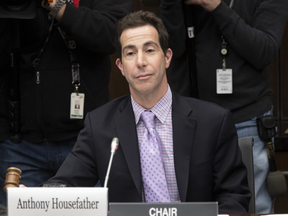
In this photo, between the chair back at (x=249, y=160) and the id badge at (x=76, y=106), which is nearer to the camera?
the chair back at (x=249, y=160)

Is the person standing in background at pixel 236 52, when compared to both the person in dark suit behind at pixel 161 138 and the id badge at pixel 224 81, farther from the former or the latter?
the person in dark suit behind at pixel 161 138

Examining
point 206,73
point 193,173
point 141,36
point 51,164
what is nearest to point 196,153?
point 193,173

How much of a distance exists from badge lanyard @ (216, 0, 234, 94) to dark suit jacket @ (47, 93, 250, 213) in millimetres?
440

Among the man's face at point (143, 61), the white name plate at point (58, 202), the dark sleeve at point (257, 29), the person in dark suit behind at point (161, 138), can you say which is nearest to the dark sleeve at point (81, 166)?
the person in dark suit behind at point (161, 138)

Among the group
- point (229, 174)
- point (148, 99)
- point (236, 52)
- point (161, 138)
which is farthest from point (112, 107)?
point (236, 52)

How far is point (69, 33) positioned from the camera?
1.88 meters

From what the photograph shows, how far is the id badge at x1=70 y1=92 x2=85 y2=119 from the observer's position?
196 centimetres

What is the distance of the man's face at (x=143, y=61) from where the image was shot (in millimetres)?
1608

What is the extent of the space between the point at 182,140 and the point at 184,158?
72mm

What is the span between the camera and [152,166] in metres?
1.56

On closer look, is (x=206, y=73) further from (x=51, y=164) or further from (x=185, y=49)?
(x=51, y=164)

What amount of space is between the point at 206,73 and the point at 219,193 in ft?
2.46

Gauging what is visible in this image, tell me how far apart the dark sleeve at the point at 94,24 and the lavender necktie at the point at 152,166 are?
0.48 metres

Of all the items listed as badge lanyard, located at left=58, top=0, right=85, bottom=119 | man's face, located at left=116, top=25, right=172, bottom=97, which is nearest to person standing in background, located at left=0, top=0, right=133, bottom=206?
badge lanyard, located at left=58, top=0, right=85, bottom=119
